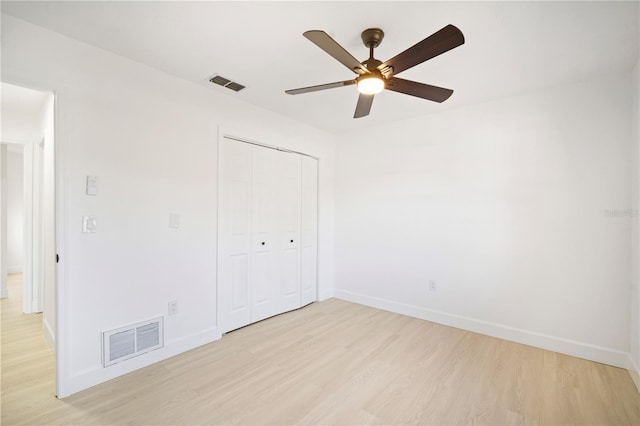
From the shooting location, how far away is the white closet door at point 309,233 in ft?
12.8

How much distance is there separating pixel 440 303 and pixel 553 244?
1279mm

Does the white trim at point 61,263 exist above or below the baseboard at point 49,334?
above

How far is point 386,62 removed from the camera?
1.67m

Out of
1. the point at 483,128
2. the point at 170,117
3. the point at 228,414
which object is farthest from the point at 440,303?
the point at 170,117

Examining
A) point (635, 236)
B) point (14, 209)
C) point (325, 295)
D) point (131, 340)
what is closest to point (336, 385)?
point (131, 340)

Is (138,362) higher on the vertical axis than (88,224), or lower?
lower

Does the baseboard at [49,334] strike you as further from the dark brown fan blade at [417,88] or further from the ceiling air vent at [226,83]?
the dark brown fan blade at [417,88]

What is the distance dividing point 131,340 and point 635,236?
163 inches

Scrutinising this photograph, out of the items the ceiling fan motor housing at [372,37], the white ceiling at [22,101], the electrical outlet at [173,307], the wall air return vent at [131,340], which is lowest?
the wall air return vent at [131,340]

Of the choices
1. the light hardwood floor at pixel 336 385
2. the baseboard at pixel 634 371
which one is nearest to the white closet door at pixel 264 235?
the light hardwood floor at pixel 336 385

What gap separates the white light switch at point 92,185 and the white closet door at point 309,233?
2.29 metres

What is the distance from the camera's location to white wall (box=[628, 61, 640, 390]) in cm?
217

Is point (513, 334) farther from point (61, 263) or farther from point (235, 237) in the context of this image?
point (61, 263)

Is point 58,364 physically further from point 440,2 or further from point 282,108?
point 440,2
